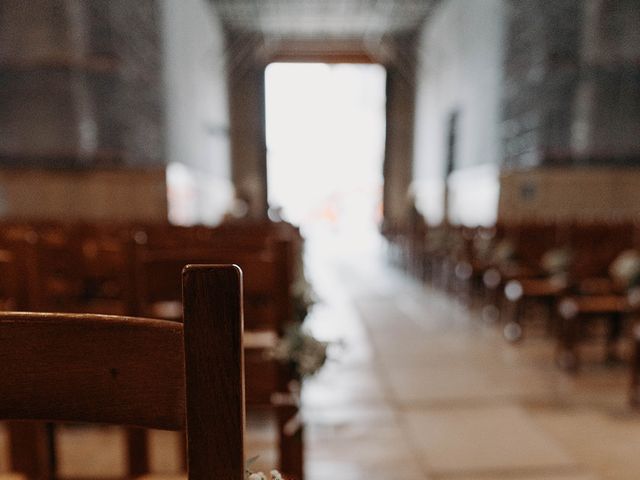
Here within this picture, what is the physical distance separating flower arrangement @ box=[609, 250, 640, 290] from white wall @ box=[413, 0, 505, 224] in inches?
216

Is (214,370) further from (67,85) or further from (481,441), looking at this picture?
(67,85)

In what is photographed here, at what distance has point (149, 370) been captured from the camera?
21.0 inches

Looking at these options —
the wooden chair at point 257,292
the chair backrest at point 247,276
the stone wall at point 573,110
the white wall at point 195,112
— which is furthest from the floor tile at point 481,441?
the white wall at point 195,112

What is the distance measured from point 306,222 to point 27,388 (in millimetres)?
18143

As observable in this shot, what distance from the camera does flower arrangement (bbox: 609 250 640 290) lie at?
3.07 meters

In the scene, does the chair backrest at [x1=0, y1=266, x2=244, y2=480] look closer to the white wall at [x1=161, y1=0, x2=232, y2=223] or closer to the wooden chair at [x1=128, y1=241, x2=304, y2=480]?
the wooden chair at [x1=128, y1=241, x2=304, y2=480]

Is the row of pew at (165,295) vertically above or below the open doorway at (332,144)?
below

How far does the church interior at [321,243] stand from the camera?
1.86 feet

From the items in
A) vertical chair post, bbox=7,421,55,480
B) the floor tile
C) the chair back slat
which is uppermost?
the chair back slat

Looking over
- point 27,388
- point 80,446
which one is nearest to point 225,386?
point 27,388

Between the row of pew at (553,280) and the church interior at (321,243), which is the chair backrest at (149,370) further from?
the row of pew at (553,280)

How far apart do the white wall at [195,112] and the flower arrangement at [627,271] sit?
7.72 m

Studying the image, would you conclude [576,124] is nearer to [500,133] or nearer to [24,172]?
[500,133]

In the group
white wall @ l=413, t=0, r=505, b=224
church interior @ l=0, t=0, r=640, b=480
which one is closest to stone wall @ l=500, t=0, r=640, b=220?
church interior @ l=0, t=0, r=640, b=480
